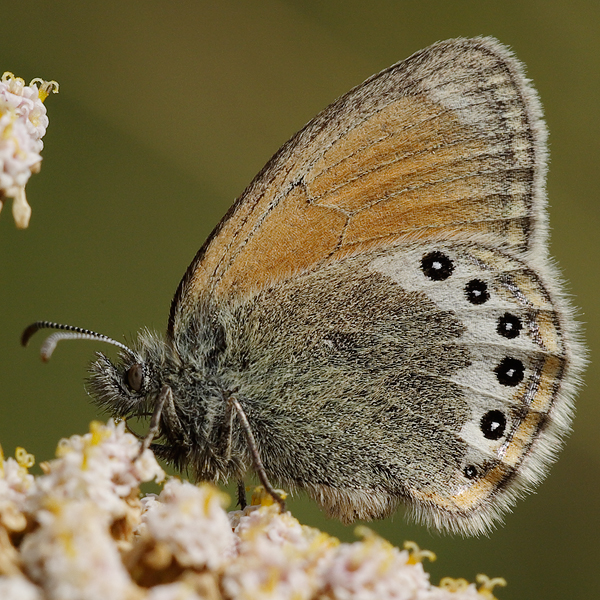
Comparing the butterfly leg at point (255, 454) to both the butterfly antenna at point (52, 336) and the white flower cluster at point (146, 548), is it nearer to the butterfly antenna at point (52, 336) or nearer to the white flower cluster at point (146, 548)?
the white flower cluster at point (146, 548)

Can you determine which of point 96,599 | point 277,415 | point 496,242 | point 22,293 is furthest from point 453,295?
point 22,293

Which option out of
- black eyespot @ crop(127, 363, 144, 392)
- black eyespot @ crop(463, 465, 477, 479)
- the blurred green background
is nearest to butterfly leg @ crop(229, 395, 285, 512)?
black eyespot @ crop(127, 363, 144, 392)

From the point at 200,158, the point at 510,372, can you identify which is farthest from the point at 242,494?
the point at 200,158

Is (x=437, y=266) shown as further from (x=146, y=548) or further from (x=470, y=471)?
(x=146, y=548)

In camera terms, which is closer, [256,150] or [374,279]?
[374,279]

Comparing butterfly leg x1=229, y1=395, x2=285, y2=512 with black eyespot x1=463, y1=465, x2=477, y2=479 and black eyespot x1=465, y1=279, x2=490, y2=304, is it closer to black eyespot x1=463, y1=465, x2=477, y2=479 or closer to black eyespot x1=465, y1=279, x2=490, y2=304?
black eyespot x1=463, y1=465, x2=477, y2=479

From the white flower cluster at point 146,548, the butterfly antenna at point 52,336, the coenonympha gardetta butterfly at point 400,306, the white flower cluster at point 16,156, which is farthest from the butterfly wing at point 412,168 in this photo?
the white flower cluster at point 146,548

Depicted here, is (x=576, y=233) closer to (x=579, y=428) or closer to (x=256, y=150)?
(x=579, y=428)
